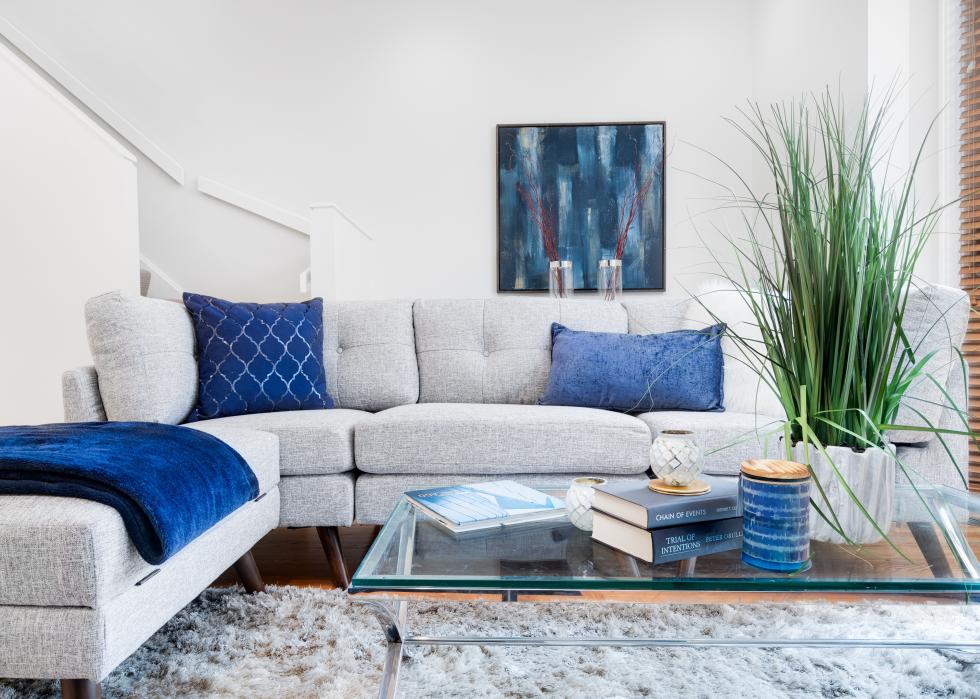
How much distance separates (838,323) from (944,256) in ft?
7.82

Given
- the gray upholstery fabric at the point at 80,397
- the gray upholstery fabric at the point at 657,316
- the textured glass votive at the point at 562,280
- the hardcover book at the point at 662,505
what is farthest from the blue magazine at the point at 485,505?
the textured glass votive at the point at 562,280

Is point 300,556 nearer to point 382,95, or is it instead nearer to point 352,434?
point 352,434

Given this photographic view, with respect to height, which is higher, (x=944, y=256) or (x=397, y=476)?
(x=944, y=256)

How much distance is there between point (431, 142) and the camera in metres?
4.19

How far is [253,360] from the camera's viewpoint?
2209 millimetres

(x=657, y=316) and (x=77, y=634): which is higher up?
(x=657, y=316)

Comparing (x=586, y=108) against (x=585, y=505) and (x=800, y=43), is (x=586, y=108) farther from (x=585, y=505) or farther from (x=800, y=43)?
(x=585, y=505)

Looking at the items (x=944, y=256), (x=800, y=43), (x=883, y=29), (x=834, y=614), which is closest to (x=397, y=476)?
(x=834, y=614)

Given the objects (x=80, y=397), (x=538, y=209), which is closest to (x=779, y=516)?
(x=80, y=397)

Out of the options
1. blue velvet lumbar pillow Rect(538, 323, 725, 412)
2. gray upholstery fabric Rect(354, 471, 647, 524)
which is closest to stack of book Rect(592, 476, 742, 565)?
gray upholstery fabric Rect(354, 471, 647, 524)

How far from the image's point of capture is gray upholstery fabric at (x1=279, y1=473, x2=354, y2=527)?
192cm

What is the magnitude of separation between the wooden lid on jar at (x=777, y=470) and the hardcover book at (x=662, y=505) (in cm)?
9

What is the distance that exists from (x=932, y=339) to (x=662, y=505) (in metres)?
1.28

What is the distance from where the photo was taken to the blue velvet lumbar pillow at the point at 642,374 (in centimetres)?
227
